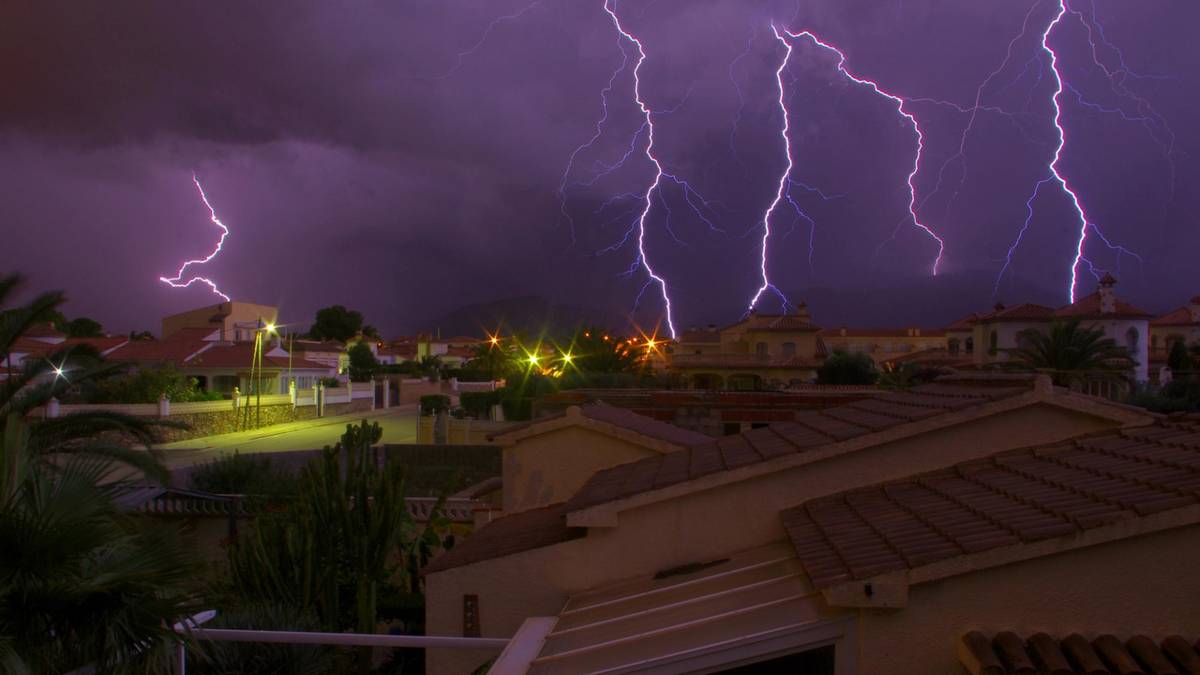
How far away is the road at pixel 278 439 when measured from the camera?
30.5m

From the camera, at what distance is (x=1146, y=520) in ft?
11.9

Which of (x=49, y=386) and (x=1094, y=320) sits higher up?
(x=1094, y=320)

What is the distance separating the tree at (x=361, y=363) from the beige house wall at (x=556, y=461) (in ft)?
205

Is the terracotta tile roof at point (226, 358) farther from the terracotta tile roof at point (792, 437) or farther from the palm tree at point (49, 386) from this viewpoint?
the terracotta tile roof at point (792, 437)

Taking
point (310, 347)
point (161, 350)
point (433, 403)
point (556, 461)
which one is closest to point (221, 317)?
point (310, 347)

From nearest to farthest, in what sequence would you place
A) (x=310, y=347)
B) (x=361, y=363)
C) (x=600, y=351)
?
1. (x=600, y=351)
2. (x=310, y=347)
3. (x=361, y=363)

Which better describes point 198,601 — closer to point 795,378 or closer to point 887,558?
point 887,558

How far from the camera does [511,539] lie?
23.7 ft

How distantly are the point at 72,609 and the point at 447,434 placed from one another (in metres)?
27.0

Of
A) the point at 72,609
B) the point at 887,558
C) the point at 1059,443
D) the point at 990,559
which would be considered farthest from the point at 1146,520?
the point at 72,609

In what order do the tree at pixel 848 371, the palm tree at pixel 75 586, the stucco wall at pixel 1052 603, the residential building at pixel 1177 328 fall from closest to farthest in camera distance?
the palm tree at pixel 75 586
the stucco wall at pixel 1052 603
the tree at pixel 848 371
the residential building at pixel 1177 328

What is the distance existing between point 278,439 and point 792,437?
1296 inches

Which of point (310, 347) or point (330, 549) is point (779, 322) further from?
point (330, 549)

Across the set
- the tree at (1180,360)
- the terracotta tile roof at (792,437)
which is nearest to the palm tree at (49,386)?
the terracotta tile roof at (792,437)
